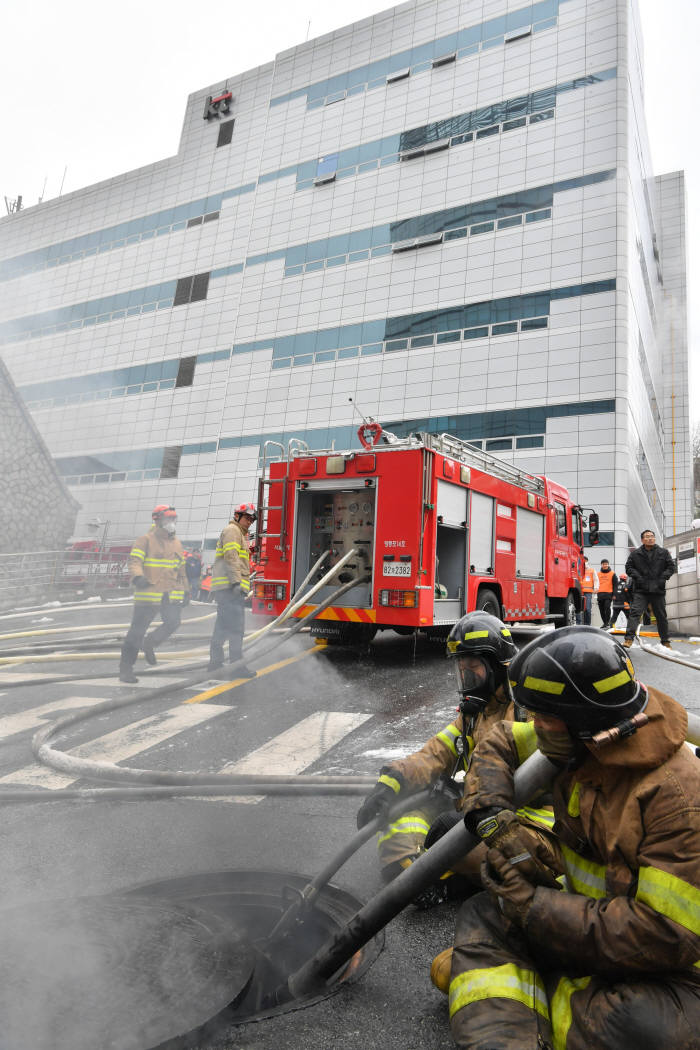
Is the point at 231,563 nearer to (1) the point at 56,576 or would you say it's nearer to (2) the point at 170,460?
(1) the point at 56,576

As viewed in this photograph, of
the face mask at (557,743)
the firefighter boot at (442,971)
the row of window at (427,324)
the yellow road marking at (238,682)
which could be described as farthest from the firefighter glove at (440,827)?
the row of window at (427,324)

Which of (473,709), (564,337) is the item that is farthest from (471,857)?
(564,337)

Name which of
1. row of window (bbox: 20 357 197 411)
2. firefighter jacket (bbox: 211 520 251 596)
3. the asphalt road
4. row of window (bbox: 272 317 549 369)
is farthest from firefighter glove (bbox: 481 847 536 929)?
row of window (bbox: 272 317 549 369)

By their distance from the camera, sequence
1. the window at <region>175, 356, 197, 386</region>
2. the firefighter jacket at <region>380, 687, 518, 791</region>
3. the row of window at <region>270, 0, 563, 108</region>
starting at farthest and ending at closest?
1. the row of window at <region>270, 0, 563, 108</region>
2. the window at <region>175, 356, 197, 386</region>
3. the firefighter jacket at <region>380, 687, 518, 791</region>

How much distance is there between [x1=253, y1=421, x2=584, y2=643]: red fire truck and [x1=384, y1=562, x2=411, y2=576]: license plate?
0.01 meters

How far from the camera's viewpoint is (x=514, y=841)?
159 centimetres

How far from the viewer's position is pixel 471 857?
2.44 meters

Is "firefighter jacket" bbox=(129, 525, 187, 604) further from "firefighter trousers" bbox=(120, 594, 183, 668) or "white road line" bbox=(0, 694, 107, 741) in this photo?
"white road line" bbox=(0, 694, 107, 741)

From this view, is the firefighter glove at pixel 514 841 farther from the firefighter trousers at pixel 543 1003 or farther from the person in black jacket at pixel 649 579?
the person in black jacket at pixel 649 579

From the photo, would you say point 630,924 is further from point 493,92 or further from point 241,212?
point 241,212

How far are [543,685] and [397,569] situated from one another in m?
5.67

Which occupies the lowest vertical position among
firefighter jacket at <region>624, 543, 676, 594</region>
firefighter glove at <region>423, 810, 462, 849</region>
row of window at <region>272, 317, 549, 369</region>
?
firefighter glove at <region>423, 810, 462, 849</region>

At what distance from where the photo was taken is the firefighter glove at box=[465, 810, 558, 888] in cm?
157

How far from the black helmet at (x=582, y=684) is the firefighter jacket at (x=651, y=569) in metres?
8.34
